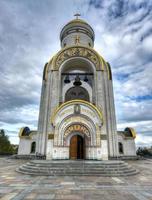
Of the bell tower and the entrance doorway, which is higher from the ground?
the bell tower

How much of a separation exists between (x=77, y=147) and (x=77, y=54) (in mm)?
11514

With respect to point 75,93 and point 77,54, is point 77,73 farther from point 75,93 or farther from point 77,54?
point 75,93

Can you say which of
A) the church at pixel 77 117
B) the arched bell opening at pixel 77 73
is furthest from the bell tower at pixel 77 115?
the arched bell opening at pixel 77 73

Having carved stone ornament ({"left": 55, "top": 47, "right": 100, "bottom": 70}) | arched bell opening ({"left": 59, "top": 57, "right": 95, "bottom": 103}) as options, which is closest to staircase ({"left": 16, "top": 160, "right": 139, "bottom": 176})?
arched bell opening ({"left": 59, "top": 57, "right": 95, "bottom": 103})

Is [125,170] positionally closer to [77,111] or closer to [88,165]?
[88,165]

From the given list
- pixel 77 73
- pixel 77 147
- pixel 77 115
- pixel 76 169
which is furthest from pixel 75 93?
pixel 76 169

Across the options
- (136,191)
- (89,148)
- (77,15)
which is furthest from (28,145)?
(77,15)

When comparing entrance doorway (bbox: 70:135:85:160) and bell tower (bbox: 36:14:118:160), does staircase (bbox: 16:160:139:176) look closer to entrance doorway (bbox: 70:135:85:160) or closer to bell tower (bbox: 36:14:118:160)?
bell tower (bbox: 36:14:118:160)

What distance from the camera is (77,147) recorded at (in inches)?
578

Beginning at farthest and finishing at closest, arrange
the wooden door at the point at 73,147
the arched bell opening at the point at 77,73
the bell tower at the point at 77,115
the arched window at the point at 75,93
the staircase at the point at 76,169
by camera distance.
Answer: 1. the arched window at the point at 75,93
2. the arched bell opening at the point at 77,73
3. the wooden door at the point at 73,147
4. the bell tower at the point at 77,115
5. the staircase at the point at 76,169

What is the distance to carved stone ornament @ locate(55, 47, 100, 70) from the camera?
18242 millimetres

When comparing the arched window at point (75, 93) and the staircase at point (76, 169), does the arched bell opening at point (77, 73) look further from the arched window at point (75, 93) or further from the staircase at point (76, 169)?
the staircase at point (76, 169)

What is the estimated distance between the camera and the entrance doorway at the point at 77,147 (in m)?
14.4

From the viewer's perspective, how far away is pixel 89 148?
45.2ft
